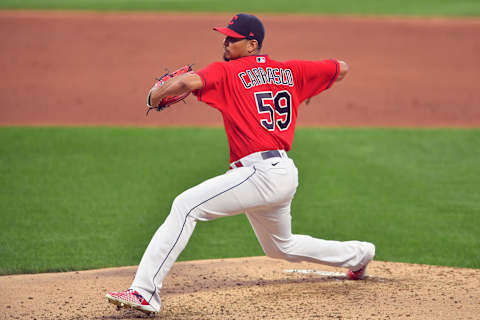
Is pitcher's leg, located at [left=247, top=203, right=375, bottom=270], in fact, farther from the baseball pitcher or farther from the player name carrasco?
the player name carrasco

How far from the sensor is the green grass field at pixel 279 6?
59.9 ft

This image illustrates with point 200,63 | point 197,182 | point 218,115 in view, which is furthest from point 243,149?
point 200,63

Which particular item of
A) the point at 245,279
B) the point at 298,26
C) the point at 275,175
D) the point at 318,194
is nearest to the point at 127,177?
the point at 318,194

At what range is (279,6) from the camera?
764 inches

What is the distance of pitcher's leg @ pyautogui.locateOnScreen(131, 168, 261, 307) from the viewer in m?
4.01

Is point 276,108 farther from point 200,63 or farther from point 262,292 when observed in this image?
point 200,63

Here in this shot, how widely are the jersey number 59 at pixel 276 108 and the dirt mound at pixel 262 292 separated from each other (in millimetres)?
1168

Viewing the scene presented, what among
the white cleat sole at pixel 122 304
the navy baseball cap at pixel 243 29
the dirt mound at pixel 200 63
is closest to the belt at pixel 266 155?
the navy baseball cap at pixel 243 29

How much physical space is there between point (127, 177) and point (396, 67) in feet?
24.9

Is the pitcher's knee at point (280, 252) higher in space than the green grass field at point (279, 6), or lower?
lower

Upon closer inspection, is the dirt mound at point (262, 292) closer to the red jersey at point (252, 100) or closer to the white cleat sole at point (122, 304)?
the white cleat sole at point (122, 304)

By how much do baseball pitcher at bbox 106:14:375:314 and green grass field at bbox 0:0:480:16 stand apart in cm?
1421

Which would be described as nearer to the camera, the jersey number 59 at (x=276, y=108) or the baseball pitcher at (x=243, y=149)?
the baseball pitcher at (x=243, y=149)

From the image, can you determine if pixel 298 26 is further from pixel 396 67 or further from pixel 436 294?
pixel 436 294
